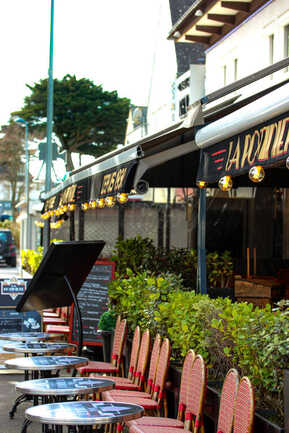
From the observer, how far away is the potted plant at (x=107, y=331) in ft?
32.5

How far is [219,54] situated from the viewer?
20.6m

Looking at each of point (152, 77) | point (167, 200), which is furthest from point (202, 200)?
point (152, 77)

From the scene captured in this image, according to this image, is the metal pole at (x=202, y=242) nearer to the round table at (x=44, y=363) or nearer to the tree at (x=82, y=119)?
the round table at (x=44, y=363)

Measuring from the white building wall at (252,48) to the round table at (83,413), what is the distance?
33.6 feet

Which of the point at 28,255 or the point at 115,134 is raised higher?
the point at 115,134

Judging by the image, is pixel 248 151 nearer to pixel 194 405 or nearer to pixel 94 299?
pixel 194 405

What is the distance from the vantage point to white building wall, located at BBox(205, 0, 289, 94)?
1616 cm

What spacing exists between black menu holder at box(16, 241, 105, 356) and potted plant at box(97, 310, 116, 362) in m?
1.45

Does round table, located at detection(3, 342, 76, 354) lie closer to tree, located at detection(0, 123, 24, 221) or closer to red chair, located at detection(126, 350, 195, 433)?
red chair, located at detection(126, 350, 195, 433)

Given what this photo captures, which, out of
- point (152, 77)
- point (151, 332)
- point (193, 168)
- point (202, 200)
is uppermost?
point (152, 77)

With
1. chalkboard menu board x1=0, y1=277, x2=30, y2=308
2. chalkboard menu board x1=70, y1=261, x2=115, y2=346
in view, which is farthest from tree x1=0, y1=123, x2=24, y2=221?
chalkboard menu board x1=0, y1=277, x2=30, y2=308

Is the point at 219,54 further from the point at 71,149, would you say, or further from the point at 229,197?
the point at 71,149

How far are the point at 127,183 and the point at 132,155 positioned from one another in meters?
0.30

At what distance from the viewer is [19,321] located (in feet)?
34.7
